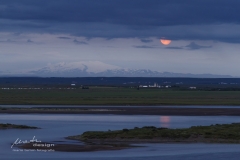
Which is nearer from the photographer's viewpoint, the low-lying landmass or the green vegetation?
the low-lying landmass

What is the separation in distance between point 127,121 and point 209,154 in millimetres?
24218

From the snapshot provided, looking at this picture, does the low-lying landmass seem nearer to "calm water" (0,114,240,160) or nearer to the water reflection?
"calm water" (0,114,240,160)

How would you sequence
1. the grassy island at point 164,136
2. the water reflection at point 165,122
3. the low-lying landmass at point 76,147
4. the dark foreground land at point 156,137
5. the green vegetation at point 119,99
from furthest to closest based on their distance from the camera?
1. the green vegetation at point 119,99
2. the water reflection at point 165,122
3. the grassy island at point 164,136
4. the dark foreground land at point 156,137
5. the low-lying landmass at point 76,147

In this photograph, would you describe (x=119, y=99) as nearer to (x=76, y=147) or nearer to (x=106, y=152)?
(x=76, y=147)

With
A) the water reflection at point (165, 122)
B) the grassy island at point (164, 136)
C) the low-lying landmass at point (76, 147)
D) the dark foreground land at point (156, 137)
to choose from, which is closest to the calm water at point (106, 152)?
the water reflection at point (165, 122)

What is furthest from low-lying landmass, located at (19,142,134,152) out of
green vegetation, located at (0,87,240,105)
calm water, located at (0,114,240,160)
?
green vegetation, located at (0,87,240,105)

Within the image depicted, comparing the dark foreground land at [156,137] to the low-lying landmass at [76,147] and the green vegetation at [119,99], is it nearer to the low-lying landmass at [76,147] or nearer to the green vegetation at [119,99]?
the low-lying landmass at [76,147]

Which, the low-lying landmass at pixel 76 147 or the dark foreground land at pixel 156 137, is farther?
the dark foreground land at pixel 156 137

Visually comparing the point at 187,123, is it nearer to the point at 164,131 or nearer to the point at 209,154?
the point at 164,131

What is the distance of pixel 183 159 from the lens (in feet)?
113

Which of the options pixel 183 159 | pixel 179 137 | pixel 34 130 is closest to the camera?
pixel 183 159

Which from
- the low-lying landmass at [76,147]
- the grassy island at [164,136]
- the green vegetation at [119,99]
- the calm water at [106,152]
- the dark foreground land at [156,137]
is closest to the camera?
the calm water at [106,152]

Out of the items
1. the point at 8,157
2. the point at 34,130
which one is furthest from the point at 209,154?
the point at 34,130

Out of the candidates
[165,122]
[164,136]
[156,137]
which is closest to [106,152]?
[156,137]
